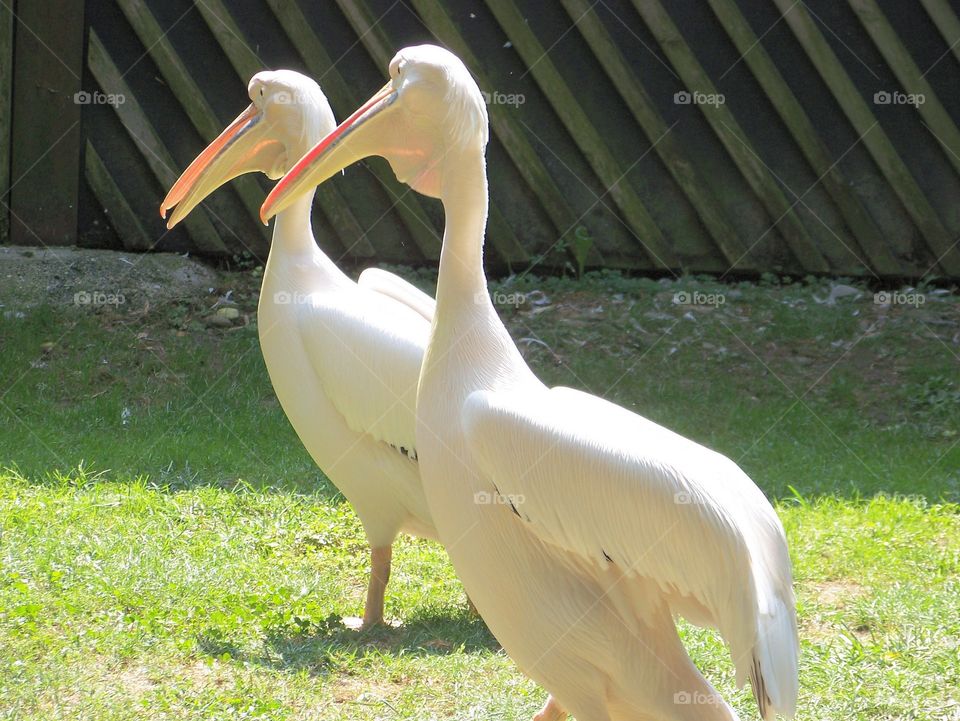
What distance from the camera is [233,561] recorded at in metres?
4.02

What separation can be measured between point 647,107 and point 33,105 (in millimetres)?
3590

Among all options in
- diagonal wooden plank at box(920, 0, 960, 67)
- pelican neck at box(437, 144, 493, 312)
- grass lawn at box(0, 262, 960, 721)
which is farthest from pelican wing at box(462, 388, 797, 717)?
diagonal wooden plank at box(920, 0, 960, 67)

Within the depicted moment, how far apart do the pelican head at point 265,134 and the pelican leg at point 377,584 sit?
1.28 metres

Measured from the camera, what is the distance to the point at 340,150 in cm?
263

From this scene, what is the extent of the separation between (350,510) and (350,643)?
A: 1087mm

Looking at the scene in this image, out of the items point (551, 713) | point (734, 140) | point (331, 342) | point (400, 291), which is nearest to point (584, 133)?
point (734, 140)

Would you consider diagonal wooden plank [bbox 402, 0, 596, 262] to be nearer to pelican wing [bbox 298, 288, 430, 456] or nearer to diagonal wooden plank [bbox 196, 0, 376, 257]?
diagonal wooden plank [bbox 196, 0, 376, 257]

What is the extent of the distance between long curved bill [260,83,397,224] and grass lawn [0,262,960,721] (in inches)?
52.9

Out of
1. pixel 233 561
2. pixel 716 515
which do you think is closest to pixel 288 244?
pixel 233 561

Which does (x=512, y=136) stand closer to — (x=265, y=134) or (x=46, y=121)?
(x=46, y=121)

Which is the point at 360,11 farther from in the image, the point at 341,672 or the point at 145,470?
the point at 341,672

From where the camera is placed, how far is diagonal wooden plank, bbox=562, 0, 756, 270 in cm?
679

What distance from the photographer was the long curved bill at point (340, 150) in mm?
2582

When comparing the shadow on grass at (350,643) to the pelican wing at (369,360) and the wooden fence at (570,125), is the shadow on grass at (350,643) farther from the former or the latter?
the wooden fence at (570,125)
